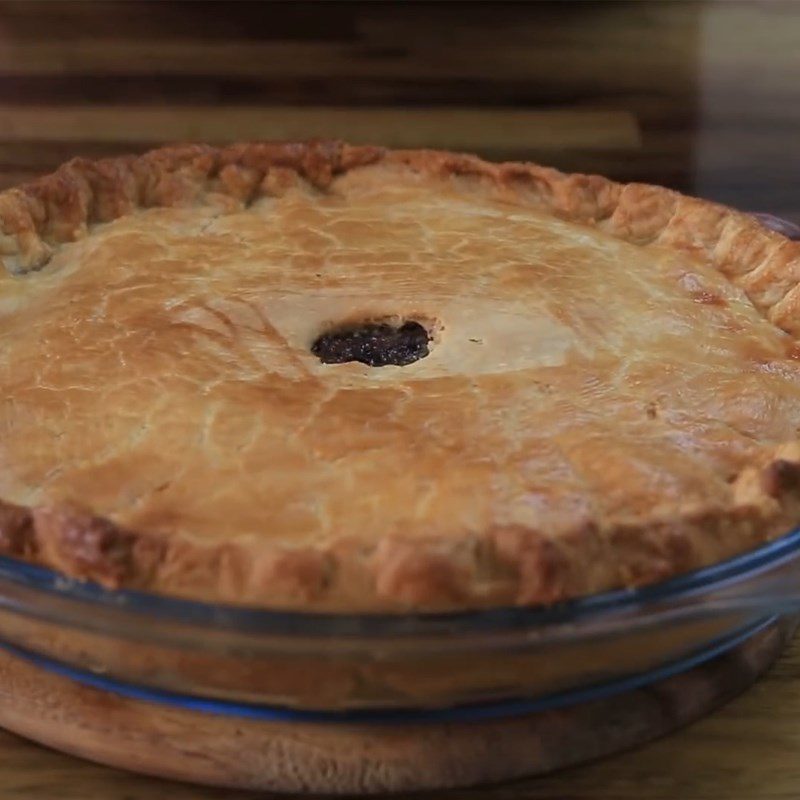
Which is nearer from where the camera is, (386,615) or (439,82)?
(386,615)

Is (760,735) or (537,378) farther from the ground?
(537,378)

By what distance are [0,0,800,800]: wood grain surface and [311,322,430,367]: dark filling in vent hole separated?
96 cm

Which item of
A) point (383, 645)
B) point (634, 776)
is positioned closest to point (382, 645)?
point (383, 645)

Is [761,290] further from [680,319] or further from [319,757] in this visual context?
[319,757]

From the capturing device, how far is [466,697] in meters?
0.88

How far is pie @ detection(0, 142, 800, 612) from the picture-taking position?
862mm

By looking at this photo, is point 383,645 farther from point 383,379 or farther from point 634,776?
point 383,379

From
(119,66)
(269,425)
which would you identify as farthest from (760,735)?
(119,66)

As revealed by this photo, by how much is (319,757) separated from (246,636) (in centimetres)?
15

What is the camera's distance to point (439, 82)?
2.60 meters

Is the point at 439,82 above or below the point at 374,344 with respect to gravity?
below

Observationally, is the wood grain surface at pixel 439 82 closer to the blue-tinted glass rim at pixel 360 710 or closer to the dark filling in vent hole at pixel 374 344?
the dark filling in vent hole at pixel 374 344

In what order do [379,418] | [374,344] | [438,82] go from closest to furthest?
[379,418] < [374,344] < [438,82]

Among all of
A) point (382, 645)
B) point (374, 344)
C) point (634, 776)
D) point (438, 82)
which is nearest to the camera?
point (382, 645)
